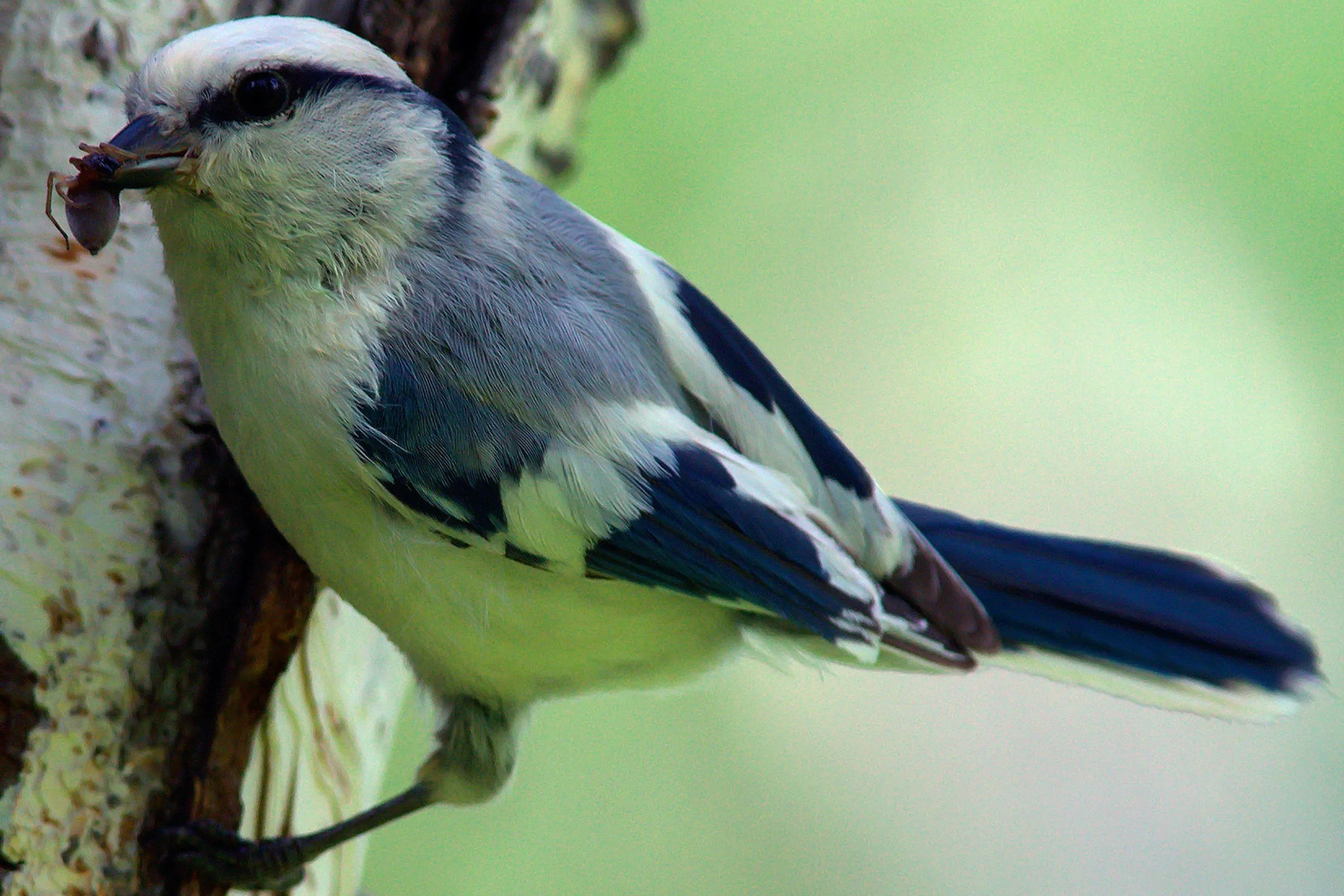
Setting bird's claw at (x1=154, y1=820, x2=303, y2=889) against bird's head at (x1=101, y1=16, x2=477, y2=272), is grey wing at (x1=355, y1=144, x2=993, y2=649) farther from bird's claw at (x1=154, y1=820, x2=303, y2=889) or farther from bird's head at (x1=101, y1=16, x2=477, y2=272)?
bird's claw at (x1=154, y1=820, x2=303, y2=889)

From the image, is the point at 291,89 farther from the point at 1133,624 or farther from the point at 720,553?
the point at 1133,624

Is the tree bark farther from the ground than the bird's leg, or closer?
farther from the ground

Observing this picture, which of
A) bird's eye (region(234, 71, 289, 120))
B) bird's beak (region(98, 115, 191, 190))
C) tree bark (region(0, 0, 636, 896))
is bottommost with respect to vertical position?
tree bark (region(0, 0, 636, 896))

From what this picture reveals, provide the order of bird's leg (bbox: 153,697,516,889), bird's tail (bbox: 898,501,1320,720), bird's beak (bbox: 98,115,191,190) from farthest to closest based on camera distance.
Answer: bird's tail (bbox: 898,501,1320,720), bird's leg (bbox: 153,697,516,889), bird's beak (bbox: 98,115,191,190)

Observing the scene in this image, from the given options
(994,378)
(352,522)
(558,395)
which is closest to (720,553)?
(558,395)

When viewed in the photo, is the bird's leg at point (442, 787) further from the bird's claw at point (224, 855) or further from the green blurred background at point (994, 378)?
the green blurred background at point (994, 378)

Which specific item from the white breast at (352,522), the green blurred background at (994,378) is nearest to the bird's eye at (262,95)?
the white breast at (352,522)

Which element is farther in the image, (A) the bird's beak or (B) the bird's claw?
(B) the bird's claw

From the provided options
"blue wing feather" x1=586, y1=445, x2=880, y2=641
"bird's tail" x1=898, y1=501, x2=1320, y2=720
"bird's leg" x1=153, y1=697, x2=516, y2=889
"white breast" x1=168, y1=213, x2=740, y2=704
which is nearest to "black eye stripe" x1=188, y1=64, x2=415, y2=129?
"white breast" x1=168, y1=213, x2=740, y2=704

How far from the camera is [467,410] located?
143cm

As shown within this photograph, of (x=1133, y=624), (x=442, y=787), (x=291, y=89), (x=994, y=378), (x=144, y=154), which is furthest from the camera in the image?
(x=994, y=378)

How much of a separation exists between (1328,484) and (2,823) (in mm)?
3422

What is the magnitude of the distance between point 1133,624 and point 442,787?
3.41 ft

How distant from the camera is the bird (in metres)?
1.41
